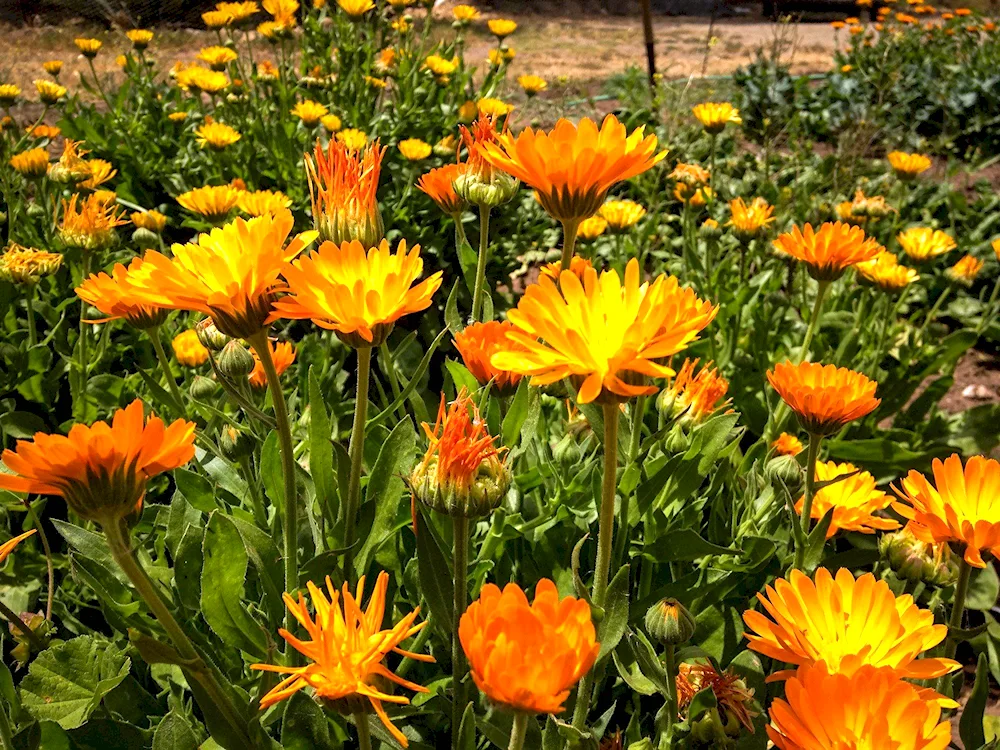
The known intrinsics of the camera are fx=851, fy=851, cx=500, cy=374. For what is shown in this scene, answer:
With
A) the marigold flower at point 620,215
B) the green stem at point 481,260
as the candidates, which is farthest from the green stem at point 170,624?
the marigold flower at point 620,215

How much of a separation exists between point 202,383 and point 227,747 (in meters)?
0.80

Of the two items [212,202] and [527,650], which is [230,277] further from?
[212,202]

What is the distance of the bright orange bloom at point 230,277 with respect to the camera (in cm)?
93

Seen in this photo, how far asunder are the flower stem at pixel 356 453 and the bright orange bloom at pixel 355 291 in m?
0.04

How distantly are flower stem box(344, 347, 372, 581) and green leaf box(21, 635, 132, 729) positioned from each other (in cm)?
39

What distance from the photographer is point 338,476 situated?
1332mm

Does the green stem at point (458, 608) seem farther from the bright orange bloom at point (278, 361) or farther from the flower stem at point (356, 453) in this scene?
the bright orange bloom at point (278, 361)

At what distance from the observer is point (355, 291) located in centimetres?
98

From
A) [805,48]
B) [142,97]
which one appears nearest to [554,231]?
[142,97]

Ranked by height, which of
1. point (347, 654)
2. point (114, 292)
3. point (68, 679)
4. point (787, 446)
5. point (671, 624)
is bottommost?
point (68, 679)

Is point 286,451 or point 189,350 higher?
point 286,451

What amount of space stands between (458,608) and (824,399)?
658 mm

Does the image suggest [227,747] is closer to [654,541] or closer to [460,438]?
[460,438]

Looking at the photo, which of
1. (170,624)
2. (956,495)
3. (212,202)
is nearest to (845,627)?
(956,495)
